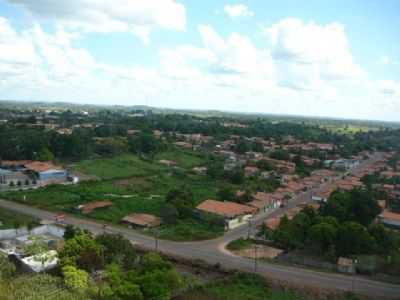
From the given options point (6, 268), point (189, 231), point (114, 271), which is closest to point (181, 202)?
point (189, 231)

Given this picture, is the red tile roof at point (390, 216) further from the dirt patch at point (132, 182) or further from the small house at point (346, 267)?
the dirt patch at point (132, 182)

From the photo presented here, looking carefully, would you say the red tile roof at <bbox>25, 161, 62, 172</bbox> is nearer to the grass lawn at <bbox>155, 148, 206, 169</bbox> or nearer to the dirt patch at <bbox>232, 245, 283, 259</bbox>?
the grass lawn at <bbox>155, 148, 206, 169</bbox>

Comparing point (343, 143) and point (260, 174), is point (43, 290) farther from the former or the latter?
point (343, 143)

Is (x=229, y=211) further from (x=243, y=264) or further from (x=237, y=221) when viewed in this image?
(x=243, y=264)

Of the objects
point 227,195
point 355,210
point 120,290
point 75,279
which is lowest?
point 227,195

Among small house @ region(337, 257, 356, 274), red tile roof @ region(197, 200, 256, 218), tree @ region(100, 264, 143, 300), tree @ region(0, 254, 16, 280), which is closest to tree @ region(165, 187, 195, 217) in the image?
red tile roof @ region(197, 200, 256, 218)
